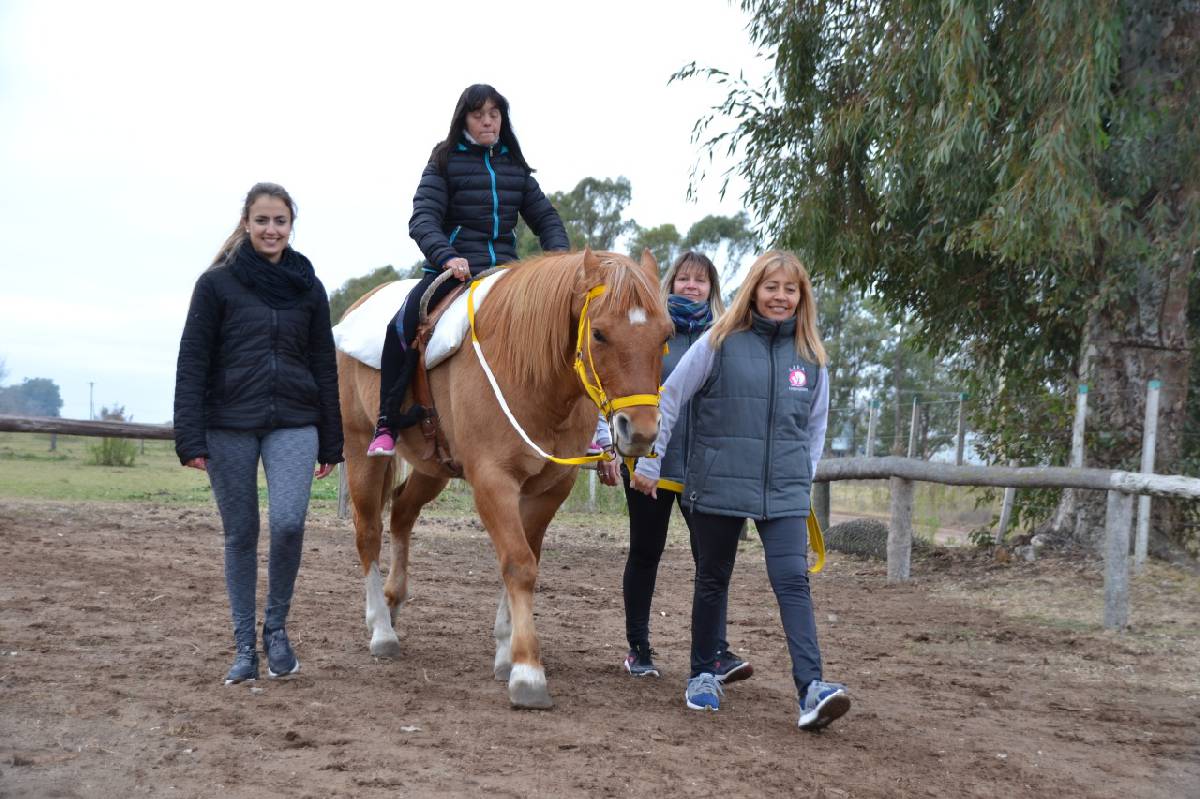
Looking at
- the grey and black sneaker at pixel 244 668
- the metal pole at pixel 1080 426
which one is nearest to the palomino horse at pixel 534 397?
the grey and black sneaker at pixel 244 668

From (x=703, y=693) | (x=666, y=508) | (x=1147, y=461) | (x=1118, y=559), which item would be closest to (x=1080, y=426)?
(x=1147, y=461)

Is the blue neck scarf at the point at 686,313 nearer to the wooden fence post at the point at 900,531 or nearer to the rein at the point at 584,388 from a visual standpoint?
the rein at the point at 584,388

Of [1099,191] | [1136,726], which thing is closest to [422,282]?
[1136,726]

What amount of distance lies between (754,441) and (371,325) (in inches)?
94.1

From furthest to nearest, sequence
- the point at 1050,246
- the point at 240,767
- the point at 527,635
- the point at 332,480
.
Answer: the point at 332,480, the point at 1050,246, the point at 527,635, the point at 240,767

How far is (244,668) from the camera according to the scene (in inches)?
185

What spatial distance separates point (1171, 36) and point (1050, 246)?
2394 mm

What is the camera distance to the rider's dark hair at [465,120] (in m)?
5.44

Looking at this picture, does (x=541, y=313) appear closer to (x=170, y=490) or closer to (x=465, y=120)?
(x=465, y=120)

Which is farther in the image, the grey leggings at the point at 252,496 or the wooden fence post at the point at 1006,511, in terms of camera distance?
the wooden fence post at the point at 1006,511

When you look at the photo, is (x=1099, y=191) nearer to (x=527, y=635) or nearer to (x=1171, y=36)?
(x=1171, y=36)

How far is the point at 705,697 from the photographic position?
4598mm

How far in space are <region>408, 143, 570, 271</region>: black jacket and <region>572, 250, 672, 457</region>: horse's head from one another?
119cm

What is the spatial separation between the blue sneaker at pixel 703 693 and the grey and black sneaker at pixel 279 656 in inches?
70.4
